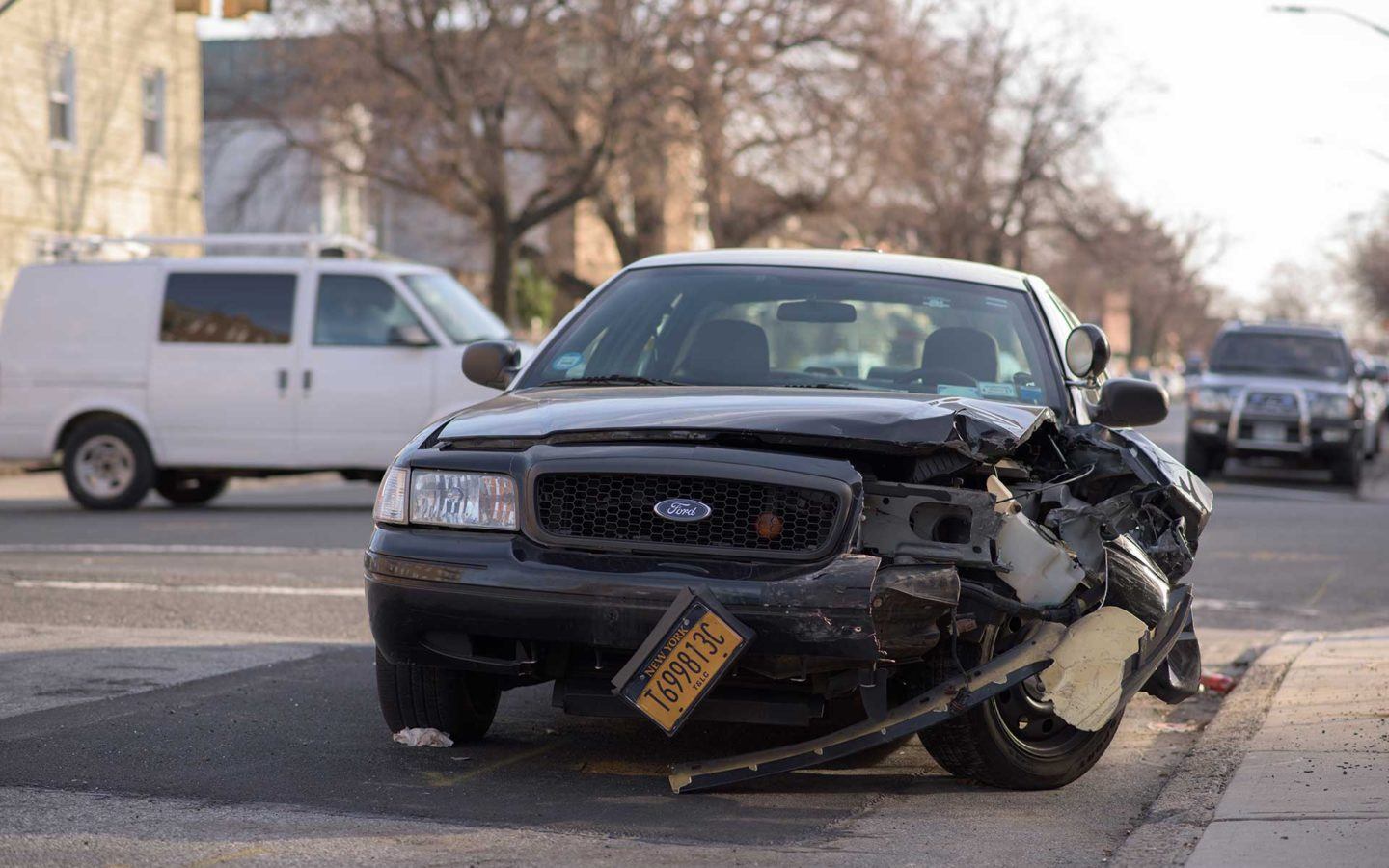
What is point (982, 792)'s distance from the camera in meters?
5.41

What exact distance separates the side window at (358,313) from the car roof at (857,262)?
28.1ft

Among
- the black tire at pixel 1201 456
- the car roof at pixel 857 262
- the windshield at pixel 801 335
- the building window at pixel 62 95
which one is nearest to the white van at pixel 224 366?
the car roof at pixel 857 262

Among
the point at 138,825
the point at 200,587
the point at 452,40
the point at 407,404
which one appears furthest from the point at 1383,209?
the point at 138,825

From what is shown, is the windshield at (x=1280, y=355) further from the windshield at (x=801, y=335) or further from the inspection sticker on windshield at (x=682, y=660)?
the inspection sticker on windshield at (x=682, y=660)

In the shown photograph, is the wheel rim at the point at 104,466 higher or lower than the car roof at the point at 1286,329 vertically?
lower

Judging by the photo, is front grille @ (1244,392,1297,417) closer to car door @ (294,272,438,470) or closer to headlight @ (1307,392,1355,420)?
headlight @ (1307,392,1355,420)

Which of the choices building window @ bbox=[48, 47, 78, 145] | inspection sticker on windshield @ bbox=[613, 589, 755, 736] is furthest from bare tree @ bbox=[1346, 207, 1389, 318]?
inspection sticker on windshield @ bbox=[613, 589, 755, 736]

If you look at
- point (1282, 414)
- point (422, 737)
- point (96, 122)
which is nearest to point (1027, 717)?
point (422, 737)

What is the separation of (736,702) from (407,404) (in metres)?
10.5

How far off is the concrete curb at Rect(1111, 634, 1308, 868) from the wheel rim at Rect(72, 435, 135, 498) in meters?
10.5

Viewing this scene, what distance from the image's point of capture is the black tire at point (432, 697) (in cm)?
563

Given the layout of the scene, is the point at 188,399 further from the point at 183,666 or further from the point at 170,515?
the point at 183,666

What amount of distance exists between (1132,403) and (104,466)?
38.1 feet

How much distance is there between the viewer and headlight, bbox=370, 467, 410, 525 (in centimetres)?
524
